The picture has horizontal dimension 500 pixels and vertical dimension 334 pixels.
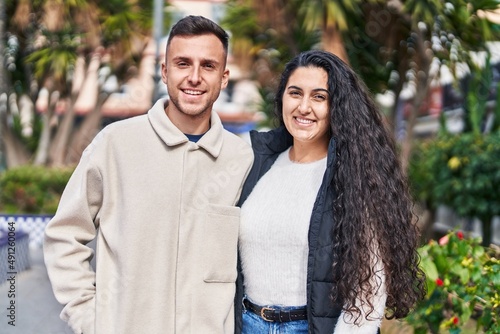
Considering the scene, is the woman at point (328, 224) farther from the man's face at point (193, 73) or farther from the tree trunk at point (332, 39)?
the tree trunk at point (332, 39)

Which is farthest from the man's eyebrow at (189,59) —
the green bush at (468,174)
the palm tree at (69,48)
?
the palm tree at (69,48)

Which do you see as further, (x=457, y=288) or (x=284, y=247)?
(x=457, y=288)

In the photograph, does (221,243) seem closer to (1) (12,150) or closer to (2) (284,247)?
(2) (284,247)

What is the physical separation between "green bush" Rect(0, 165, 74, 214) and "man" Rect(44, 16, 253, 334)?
1117 cm

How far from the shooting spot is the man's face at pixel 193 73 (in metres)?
2.43

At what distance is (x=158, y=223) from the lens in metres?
2.34

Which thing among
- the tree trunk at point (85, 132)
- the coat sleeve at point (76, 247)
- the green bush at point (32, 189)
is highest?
the coat sleeve at point (76, 247)

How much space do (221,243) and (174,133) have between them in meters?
0.43

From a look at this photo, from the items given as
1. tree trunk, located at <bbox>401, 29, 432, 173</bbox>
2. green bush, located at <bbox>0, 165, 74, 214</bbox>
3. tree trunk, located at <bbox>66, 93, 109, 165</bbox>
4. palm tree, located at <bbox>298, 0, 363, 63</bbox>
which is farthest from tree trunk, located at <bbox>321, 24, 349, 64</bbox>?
tree trunk, located at <bbox>66, 93, 109, 165</bbox>

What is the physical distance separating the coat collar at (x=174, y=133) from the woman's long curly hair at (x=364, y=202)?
39cm

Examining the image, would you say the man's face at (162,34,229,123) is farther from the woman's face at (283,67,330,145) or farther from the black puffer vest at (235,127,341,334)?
the black puffer vest at (235,127,341,334)

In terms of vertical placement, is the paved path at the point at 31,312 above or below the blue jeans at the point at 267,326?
below

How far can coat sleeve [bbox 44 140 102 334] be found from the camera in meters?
2.32

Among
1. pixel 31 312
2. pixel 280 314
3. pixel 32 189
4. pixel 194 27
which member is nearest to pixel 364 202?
pixel 280 314
